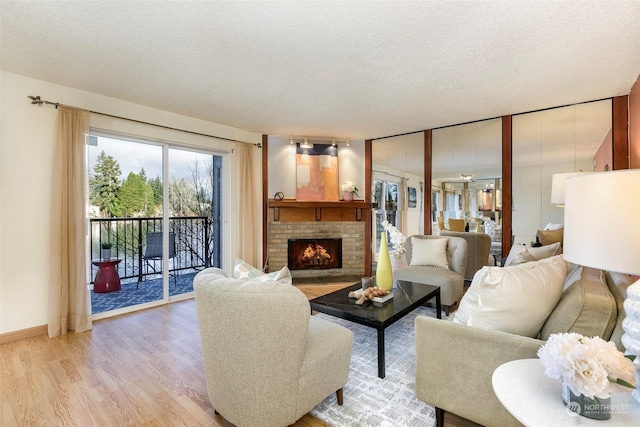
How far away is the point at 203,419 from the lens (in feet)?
5.66

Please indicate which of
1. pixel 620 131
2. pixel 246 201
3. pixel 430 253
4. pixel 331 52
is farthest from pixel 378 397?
pixel 620 131

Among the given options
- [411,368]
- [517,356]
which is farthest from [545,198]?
[517,356]

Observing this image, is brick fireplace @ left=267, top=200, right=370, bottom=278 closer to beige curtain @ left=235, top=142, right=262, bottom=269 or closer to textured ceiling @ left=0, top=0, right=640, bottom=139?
beige curtain @ left=235, top=142, right=262, bottom=269

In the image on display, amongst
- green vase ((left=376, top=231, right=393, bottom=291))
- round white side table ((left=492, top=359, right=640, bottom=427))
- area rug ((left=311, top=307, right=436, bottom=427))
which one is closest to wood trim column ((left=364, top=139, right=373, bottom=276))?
green vase ((left=376, top=231, right=393, bottom=291))

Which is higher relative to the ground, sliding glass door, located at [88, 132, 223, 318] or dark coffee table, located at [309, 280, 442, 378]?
sliding glass door, located at [88, 132, 223, 318]

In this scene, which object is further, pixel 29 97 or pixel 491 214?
pixel 491 214

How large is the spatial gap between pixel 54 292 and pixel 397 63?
3.94 meters

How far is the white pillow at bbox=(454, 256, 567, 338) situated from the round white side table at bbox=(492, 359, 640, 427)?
0.92 feet

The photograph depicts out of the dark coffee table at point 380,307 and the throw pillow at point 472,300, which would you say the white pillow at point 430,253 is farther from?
the throw pillow at point 472,300

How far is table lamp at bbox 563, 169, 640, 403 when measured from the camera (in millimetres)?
937

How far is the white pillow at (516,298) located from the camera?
140cm

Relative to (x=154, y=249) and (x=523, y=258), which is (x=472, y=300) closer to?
(x=523, y=258)

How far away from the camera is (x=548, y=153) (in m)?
3.86

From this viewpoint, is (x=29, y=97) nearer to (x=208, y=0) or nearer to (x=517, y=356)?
(x=208, y=0)
